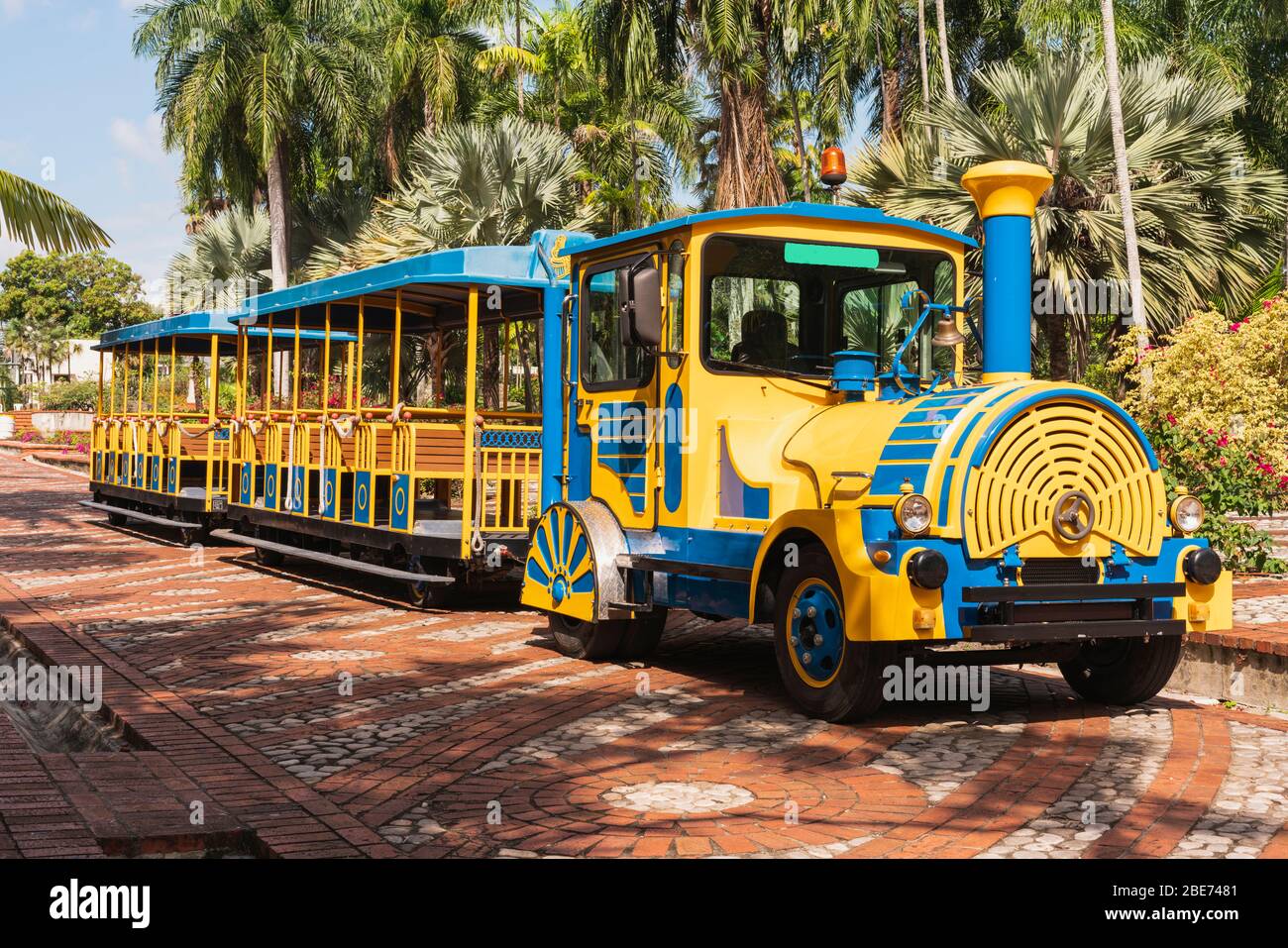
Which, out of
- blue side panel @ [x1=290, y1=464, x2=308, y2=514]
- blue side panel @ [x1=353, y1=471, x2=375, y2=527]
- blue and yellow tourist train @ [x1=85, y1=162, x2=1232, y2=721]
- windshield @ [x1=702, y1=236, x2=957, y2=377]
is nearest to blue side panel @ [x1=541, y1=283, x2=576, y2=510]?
blue and yellow tourist train @ [x1=85, y1=162, x2=1232, y2=721]

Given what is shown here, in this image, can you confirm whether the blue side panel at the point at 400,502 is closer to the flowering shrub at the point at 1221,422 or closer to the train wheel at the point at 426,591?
the train wheel at the point at 426,591

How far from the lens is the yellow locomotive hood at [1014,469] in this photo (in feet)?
22.0

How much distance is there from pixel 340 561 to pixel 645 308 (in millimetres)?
6145

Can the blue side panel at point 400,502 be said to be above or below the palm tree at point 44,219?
below

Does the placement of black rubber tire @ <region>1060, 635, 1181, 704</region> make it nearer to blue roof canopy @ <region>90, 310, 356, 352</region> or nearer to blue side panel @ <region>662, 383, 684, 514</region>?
blue side panel @ <region>662, 383, 684, 514</region>

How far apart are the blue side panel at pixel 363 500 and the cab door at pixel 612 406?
12.5 feet

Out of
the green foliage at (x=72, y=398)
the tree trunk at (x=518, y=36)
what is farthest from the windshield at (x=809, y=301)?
the green foliage at (x=72, y=398)

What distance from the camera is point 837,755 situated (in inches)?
256

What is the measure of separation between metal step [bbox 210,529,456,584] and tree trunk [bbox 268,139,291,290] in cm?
1589

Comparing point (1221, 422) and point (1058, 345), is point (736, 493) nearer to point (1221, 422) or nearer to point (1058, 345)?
point (1221, 422)

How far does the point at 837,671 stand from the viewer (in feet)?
23.2
